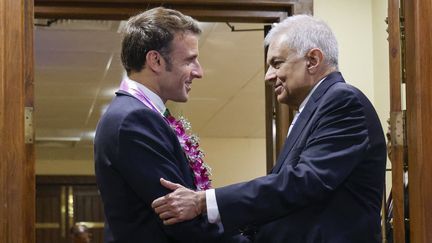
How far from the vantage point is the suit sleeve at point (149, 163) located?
Answer: 2430 millimetres

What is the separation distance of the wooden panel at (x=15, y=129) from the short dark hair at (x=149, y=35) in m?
0.65

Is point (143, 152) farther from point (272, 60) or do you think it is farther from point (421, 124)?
point (421, 124)

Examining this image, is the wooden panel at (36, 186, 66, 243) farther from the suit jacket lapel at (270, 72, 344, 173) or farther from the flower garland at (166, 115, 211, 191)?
the suit jacket lapel at (270, 72, 344, 173)

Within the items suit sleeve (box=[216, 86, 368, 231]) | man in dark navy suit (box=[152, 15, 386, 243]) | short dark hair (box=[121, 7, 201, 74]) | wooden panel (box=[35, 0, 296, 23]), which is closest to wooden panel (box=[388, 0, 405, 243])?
man in dark navy suit (box=[152, 15, 386, 243])

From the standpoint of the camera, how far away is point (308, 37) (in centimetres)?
284

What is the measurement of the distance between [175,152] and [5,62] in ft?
3.00

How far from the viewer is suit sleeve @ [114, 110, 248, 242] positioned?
2430 millimetres

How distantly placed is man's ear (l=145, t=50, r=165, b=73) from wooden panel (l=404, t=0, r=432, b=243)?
1.14m

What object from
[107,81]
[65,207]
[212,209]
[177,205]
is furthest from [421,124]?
[65,207]

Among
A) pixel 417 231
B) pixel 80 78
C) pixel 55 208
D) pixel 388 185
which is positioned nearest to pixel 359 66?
pixel 388 185

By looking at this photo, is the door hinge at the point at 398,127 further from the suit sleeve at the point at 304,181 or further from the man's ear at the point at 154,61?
the man's ear at the point at 154,61

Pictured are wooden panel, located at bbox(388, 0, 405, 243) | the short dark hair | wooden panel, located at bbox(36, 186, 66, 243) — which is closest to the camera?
the short dark hair

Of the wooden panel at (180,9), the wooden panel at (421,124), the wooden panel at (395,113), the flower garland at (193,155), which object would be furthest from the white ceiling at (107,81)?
the flower garland at (193,155)

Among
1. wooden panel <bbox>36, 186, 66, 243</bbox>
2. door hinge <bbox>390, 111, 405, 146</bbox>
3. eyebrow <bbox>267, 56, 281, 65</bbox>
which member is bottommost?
wooden panel <bbox>36, 186, 66, 243</bbox>
